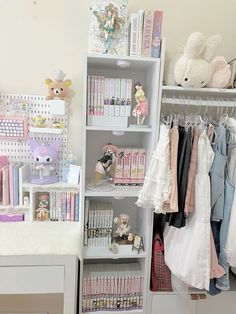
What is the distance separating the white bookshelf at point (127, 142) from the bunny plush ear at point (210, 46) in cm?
27

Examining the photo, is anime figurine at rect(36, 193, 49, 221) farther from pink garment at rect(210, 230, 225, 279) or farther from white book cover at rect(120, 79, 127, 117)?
pink garment at rect(210, 230, 225, 279)

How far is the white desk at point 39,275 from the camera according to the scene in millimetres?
1312

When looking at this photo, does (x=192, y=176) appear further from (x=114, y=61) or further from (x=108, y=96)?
(x=114, y=61)

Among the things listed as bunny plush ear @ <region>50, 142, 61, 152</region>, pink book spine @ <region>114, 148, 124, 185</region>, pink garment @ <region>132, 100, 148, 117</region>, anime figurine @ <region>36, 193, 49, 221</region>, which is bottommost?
anime figurine @ <region>36, 193, 49, 221</region>

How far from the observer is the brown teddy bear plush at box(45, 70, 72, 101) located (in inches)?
65.7

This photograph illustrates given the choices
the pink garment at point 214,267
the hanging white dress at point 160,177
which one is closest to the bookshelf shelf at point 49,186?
the hanging white dress at point 160,177

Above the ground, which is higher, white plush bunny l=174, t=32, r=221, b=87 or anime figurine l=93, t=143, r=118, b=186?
white plush bunny l=174, t=32, r=221, b=87

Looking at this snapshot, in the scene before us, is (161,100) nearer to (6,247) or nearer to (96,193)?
(96,193)

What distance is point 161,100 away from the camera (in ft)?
4.97

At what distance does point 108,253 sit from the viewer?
5.41ft

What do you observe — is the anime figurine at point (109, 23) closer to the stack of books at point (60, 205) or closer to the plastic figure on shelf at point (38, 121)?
the plastic figure on shelf at point (38, 121)

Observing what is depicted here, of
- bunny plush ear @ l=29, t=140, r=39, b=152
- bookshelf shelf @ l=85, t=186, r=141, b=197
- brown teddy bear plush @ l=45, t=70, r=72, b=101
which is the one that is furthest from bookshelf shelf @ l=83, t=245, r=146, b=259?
brown teddy bear plush @ l=45, t=70, r=72, b=101

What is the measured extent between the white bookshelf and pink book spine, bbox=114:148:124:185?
0.15 feet

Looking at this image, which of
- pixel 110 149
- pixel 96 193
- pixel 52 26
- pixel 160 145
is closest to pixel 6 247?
pixel 96 193
